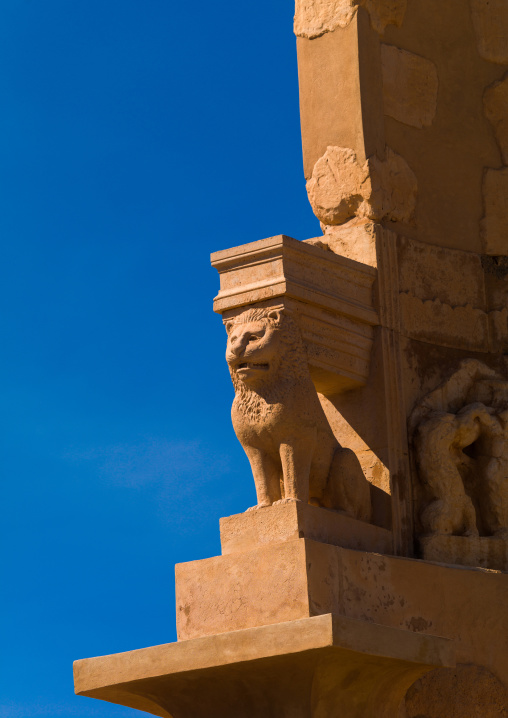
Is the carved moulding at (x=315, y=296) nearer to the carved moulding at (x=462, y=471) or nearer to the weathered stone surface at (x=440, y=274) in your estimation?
the weathered stone surface at (x=440, y=274)

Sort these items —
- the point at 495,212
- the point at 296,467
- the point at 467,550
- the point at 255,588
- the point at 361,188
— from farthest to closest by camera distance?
1. the point at 495,212
2. the point at 361,188
3. the point at 467,550
4. the point at 296,467
5. the point at 255,588

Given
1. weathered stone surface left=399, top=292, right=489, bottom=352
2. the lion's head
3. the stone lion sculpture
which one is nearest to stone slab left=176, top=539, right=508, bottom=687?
the stone lion sculpture

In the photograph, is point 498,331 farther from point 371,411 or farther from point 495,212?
point 371,411

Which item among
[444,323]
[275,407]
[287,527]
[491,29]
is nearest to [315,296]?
[275,407]

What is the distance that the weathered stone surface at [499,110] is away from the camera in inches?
354

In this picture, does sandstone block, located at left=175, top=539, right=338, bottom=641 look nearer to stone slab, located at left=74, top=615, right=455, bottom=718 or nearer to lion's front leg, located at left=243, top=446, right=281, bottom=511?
stone slab, located at left=74, top=615, right=455, bottom=718

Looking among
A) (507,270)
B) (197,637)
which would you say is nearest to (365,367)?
(507,270)

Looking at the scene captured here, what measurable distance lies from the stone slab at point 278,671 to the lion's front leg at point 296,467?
0.83 meters

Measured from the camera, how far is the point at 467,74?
29.6 ft

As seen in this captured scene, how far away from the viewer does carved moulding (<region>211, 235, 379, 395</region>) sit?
25.2ft

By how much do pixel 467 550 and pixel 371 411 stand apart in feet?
2.77

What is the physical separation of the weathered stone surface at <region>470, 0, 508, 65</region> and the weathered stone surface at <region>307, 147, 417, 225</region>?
964mm

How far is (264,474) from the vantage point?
7582 millimetres

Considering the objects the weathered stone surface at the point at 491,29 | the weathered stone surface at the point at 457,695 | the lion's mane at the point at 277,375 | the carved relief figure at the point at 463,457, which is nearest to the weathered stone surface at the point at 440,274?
the carved relief figure at the point at 463,457
